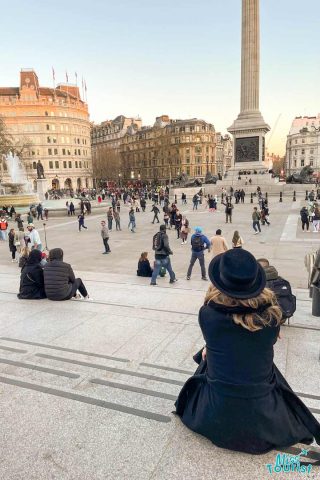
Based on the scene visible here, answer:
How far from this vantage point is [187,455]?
2701 millimetres

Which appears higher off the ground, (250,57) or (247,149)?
(250,57)

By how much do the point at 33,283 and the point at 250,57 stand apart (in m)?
48.3

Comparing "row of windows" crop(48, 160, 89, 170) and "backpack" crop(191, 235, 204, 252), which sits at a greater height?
"row of windows" crop(48, 160, 89, 170)

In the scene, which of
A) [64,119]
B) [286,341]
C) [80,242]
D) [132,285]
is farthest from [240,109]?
[64,119]

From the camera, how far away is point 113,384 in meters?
3.80

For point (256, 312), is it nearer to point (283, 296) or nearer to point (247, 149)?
point (283, 296)

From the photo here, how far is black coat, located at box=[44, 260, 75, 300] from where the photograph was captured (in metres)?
6.92

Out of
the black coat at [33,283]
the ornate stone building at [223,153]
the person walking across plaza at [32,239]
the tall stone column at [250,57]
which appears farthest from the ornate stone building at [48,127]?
the black coat at [33,283]

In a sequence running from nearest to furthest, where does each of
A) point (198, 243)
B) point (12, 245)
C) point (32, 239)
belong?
point (198, 243) → point (32, 239) → point (12, 245)

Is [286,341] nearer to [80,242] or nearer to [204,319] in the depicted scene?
[204,319]

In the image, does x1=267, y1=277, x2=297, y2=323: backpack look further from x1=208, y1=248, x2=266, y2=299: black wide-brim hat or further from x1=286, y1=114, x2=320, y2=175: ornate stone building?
x1=286, y1=114, x2=320, y2=175: ornate stone building

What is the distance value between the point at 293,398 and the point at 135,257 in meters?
11.8

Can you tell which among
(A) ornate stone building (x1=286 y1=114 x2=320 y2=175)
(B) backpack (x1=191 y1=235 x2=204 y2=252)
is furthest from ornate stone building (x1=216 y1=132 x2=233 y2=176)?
(B) backpack (x1=191 y1=235 x2=204 y2=252)

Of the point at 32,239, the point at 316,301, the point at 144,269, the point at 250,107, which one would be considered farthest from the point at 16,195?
the point at 316,301
